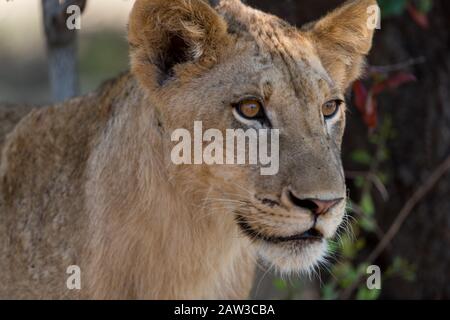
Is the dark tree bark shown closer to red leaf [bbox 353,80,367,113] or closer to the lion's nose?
red leaf [bbox 353,80,367,113]

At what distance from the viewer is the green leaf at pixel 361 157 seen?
4.93m

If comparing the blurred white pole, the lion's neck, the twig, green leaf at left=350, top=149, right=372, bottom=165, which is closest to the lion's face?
the lion's neck

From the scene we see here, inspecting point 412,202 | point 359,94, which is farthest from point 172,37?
point 412,202

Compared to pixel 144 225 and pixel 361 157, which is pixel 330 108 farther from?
pixel 361 157

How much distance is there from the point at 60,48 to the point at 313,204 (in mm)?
2340

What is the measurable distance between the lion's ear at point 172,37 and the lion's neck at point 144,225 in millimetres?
179

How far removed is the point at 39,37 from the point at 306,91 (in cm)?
933

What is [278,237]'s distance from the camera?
114 inches

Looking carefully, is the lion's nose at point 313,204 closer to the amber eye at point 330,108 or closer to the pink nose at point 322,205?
the pink nose at point 322,205

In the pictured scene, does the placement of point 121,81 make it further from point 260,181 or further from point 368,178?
point 368,178

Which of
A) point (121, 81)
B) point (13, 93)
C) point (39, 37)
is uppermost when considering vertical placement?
point (39, 37)

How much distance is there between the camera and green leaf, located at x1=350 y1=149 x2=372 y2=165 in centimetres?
493

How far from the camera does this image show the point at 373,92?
14.1 ft

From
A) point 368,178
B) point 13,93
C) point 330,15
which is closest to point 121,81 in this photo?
point 330,15
